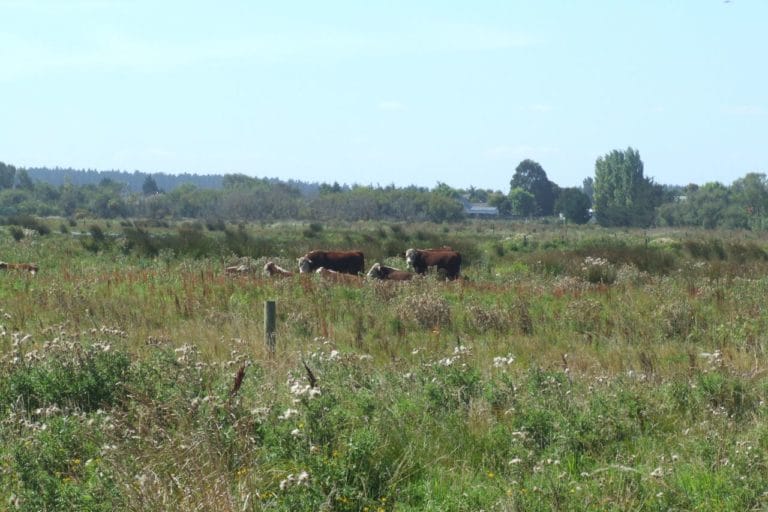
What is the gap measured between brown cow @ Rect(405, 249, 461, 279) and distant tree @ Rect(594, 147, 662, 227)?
329 feet

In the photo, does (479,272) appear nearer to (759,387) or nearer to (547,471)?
(759,387)

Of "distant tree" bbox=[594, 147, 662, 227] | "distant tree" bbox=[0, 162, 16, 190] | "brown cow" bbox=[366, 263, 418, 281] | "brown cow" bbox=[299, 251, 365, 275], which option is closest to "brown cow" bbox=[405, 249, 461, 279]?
"brown cow" bbox=[299, 251, 365, 275]

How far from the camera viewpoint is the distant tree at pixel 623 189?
427 feet

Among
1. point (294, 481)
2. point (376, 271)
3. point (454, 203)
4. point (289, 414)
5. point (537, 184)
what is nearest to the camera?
point (294, 481)

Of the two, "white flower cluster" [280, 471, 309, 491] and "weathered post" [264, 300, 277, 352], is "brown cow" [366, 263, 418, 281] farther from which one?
"white flower cluster" [280, 471, 309, 491]

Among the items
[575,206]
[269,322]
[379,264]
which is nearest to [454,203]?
[575,206]

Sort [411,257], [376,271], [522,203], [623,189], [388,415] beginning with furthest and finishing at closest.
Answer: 1. [522,203]
2. [623,189]
3. [411,257]
4. [376,271]
5. [388,415]

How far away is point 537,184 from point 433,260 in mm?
132855

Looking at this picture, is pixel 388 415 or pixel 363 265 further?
pixel 363 265

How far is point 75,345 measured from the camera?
9.00 m

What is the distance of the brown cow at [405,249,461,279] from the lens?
29219mm

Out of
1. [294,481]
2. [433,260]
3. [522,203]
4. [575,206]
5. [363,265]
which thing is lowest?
[363,265]

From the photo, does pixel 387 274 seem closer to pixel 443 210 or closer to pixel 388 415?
pixel 388 415

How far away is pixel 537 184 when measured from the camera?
160 meters
